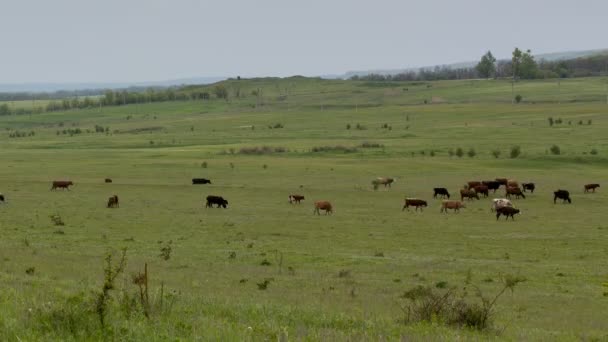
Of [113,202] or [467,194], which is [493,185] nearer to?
[467,194]

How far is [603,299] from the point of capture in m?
18.7

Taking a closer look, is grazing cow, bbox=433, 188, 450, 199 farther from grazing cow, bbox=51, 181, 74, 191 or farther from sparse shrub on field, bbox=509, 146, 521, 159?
sparse shrub on field, bbox=509, 146, 521, 159

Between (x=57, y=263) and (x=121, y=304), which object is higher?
(x=121, y=304)

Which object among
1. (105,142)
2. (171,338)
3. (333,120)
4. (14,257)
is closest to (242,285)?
(14,257)

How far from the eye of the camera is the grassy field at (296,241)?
421 inches

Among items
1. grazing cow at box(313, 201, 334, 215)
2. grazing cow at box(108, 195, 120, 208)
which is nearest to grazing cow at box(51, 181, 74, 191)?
grazing cow at box(108, 195, 120, 208)

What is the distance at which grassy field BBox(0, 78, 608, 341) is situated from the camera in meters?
10.7

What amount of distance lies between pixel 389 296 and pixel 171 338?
9491 millimetres

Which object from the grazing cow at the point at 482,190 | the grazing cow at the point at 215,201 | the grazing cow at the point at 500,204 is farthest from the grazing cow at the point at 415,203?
the grazing cow at the point at 215,201

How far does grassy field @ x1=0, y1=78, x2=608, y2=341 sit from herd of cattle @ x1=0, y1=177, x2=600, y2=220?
26.3 inches

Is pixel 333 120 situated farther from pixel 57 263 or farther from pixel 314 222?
pixel 57 263

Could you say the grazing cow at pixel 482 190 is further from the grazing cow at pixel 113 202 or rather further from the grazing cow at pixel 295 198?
the grazing cow at pixel 113 202

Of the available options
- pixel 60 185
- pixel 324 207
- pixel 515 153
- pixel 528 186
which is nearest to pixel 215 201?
pixel 324 207

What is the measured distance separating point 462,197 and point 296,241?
1826 centimetres
